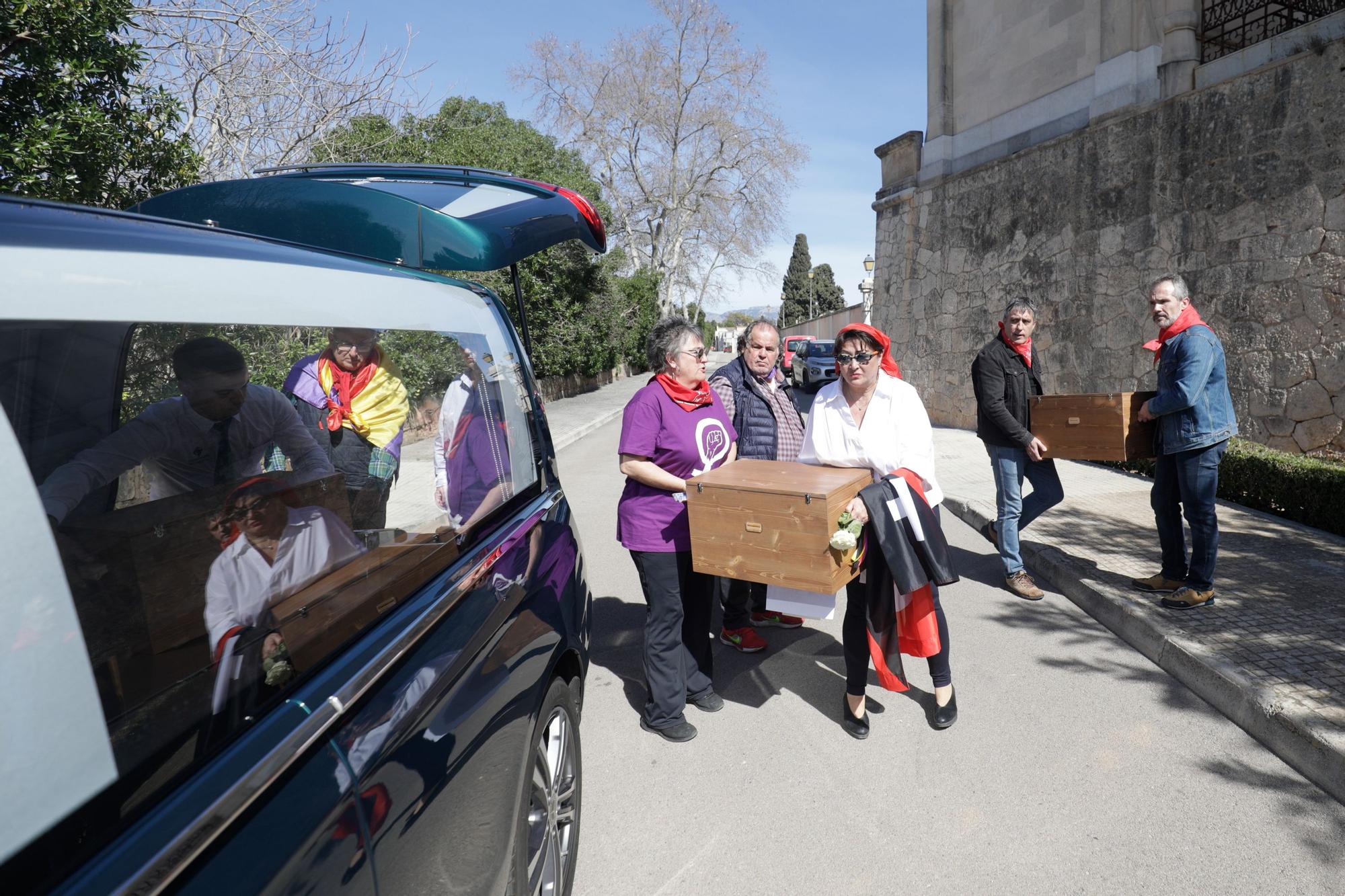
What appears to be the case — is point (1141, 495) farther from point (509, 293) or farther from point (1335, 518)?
point (509, 293)

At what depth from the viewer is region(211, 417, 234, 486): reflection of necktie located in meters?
1.46

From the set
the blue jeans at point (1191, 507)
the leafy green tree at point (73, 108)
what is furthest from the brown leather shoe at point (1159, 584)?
the leafy green tree at point (73, 108)

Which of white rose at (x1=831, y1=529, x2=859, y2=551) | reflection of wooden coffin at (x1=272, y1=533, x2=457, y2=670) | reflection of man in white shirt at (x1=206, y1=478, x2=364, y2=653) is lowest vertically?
white rose at (x1=831, y1=529, x2=859, y2=551)

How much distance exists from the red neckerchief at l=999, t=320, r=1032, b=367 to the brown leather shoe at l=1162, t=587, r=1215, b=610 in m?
1.69

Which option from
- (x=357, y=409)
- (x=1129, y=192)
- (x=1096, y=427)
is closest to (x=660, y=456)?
(x=357, y=409)

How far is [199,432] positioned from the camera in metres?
1.46

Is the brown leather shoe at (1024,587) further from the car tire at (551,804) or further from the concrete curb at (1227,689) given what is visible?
the car tire at (551,804)

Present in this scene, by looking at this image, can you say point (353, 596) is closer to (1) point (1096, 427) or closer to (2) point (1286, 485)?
(1) point (1096, 427)

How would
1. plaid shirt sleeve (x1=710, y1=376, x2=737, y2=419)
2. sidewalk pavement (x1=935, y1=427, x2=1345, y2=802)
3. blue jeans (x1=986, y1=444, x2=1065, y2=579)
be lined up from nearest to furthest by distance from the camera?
sidewalk pavement (x1=935, y1=427, x2=1345, y2=802), plaid shirt sleeve (x1=710, y1=376, x2=737, y2=419), blue jeans (x1=986, y1=444, x2=1065, y2=579)

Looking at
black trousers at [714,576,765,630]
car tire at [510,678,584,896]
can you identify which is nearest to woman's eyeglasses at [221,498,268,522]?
car tire at [510,678,584,896]

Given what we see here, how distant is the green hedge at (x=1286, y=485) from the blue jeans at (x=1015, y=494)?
9.08 ft

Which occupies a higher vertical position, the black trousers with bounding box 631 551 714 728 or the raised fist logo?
the raised fist logo

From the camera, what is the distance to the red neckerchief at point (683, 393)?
134 inches

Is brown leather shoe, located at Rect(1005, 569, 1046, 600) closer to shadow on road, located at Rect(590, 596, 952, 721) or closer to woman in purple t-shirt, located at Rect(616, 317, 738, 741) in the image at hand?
shadow on road, located at Rect(590, 596, 952, 721)
